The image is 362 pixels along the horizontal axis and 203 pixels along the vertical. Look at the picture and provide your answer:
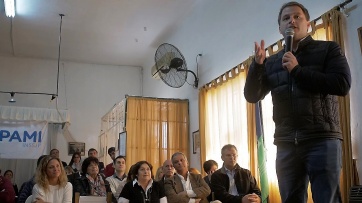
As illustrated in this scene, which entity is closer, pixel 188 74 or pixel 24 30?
pixel 188 74

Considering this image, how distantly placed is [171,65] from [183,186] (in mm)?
2616

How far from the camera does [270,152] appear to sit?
13.4 ft

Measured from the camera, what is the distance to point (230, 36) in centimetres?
530

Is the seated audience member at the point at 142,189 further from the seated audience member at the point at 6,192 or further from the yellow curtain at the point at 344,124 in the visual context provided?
the seated audience member at the point at 6,192

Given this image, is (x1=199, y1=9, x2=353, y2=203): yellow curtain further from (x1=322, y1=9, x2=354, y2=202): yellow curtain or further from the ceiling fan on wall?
the ceiling fan on wall

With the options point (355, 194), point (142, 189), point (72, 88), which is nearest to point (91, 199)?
point (142, 189)

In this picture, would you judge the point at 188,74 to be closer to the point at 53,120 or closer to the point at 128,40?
the point at 128,40

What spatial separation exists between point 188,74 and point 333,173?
540 centimetres

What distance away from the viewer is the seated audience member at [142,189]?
352 cm

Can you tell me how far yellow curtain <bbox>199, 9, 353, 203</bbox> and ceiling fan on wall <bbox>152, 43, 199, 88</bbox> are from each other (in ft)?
1.64

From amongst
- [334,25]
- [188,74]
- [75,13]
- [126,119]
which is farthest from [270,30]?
[75,13]

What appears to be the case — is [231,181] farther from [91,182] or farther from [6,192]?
[6,192]

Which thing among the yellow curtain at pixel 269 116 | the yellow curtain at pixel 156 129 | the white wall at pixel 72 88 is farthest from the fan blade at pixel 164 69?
the white wall at pixel 72 88

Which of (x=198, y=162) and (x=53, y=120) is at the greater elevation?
(x=53, y=120)
